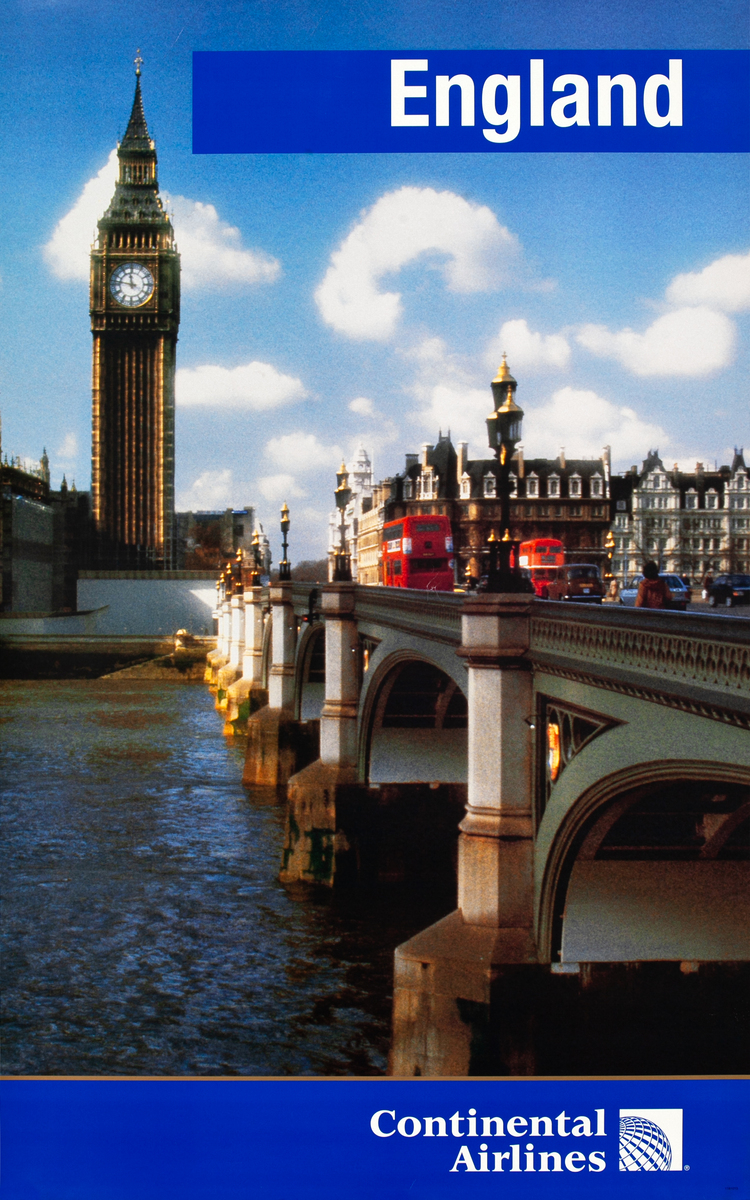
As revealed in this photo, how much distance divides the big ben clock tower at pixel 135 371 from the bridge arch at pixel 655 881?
4139 inches

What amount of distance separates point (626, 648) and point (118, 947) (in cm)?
1304

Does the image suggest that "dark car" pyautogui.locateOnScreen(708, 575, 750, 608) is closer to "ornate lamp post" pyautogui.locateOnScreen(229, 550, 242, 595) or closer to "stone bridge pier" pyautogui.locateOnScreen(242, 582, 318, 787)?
"stone bridge pier" pyautogui.locateOnScreen(242, 582, 318, 787)

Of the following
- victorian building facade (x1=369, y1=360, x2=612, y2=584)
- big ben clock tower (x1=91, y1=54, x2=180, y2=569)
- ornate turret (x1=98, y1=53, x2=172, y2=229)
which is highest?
ornate turret (x1=98, y1=53, x2=172, y2=229)

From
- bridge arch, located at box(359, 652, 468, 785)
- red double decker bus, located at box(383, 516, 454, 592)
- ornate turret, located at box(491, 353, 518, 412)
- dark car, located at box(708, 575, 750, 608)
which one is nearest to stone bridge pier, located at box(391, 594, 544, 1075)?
ornate turret, located at box(491, 353, 518, 412)

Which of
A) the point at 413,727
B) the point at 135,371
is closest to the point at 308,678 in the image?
the point at 413,727

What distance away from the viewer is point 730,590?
28.8 meters

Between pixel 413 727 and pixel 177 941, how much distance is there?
22.8ft

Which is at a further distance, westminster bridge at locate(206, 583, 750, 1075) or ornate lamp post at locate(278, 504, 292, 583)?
ornate lamp post at locate(278, 504, 292, 583)

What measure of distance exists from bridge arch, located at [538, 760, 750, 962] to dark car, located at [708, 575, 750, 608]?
1604 cm

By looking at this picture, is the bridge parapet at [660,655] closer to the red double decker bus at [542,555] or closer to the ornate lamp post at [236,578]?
the red double decker bus at [542,555]

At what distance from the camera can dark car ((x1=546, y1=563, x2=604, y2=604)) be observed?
30.9 meters
